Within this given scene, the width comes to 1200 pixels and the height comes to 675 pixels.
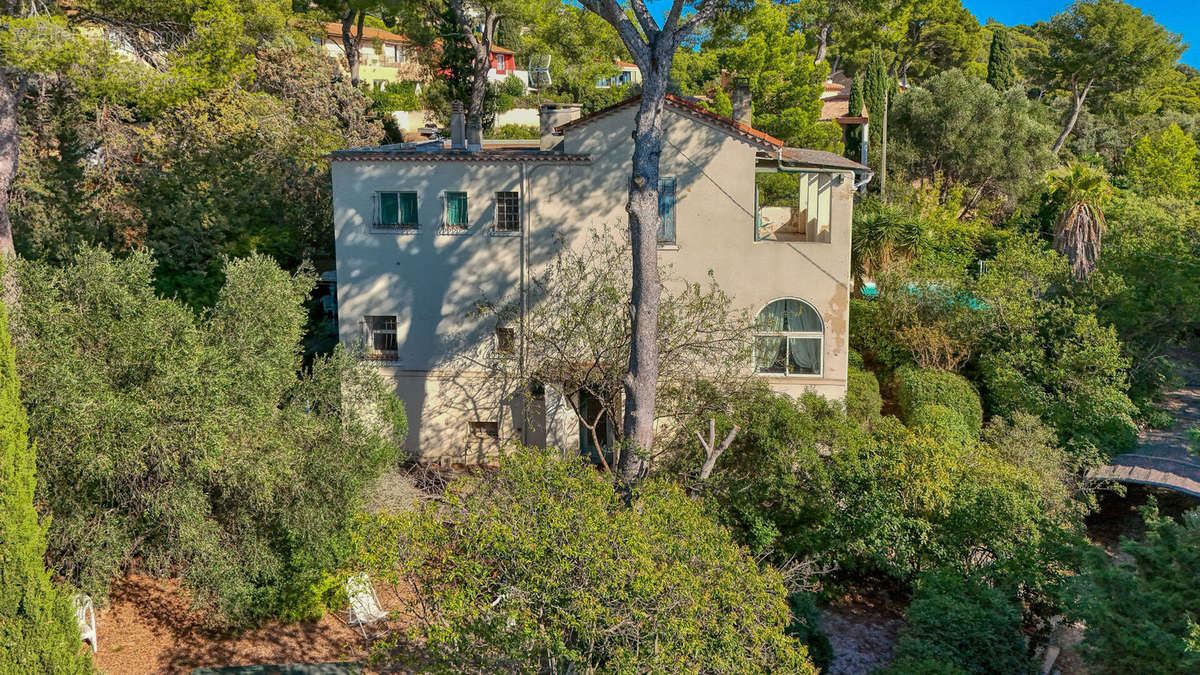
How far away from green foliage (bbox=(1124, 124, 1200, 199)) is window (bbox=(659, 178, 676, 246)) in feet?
105

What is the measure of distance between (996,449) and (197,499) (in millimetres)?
16862

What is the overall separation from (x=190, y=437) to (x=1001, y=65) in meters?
51.6

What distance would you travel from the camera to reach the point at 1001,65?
5300cm

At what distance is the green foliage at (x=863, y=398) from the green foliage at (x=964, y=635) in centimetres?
795

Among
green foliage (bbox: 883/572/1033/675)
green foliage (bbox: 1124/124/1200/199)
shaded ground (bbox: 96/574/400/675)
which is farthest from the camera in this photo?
green foliage (bbox: 1124/124/1200/199)

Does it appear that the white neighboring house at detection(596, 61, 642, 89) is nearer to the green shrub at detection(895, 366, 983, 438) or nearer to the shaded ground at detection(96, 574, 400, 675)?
the green shrub at detection(895, 366, 983, 438)

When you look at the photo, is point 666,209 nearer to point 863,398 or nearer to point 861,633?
point 863,398

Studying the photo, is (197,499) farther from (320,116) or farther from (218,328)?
(320,116)

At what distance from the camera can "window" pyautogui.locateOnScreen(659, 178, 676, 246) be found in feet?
71.5

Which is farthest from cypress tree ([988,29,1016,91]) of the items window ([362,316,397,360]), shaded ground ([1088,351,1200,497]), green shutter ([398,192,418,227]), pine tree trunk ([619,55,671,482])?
window ([362,316,397,360])

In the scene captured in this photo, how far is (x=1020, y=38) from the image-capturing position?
86.8m

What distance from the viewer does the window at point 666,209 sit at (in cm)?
2180

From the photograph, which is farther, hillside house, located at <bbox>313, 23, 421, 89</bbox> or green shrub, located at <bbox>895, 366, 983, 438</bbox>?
hillside house, located at <bbox>313, 23, 421, 89</bbox>

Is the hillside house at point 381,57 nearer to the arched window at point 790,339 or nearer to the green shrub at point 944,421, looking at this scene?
the arched window at point 790,339
